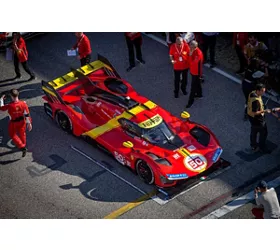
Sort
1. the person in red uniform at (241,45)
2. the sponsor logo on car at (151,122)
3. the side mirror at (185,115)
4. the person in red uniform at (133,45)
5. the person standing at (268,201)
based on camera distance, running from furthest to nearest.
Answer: the person in red uniform at (133,45) → the person in red uniform at (241,45) → the side mirror at (185,115) → the sponsor logo on car at (151,122) → the person standing at (268,201)

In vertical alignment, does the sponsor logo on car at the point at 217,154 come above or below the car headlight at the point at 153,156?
below

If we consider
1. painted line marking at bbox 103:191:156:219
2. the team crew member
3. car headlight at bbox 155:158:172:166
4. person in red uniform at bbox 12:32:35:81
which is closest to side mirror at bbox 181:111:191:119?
the team crew member

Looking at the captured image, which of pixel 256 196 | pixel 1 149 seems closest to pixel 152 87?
pixel 1 149

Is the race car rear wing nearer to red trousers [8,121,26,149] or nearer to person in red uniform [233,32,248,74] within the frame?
red trousers [8,121,26,149]

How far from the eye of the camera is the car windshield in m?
20.8

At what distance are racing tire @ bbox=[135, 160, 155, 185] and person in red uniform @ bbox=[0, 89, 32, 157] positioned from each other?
2911 millimetres

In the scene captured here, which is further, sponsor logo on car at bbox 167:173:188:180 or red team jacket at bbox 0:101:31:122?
red team jacket at bbox 0:101:31:122

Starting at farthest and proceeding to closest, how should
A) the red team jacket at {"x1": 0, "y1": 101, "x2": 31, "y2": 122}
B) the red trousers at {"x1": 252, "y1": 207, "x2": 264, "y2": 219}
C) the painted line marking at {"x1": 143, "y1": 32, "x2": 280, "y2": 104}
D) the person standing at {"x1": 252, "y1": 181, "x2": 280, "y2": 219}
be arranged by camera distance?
the painted line marking at {"x1": 143, "y1": 32, "x2": 280, "y2": 104} → the red team jacket at {"x1": 0, "y1": 101, "x2": 31, "y2": 122} → the red trousers at {"x1": 252, "y1": 207, "x2": 264, "y2": 219} → the person standing at {"x1": 252, "y1": 181, "x2": 280, "y2": 219}

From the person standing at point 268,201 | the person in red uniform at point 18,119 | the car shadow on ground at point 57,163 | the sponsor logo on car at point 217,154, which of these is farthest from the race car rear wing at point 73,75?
the person standing at point 268,201

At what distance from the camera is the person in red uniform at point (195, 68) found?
22.6m

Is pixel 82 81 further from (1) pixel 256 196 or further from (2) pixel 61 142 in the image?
(1) pixel 256 196

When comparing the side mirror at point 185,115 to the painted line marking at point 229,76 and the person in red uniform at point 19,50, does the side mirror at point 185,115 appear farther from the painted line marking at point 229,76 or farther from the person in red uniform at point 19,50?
the person in red uniform at point 19,50

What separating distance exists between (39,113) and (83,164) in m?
2.79

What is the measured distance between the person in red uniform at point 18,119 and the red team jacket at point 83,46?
3431 mm
